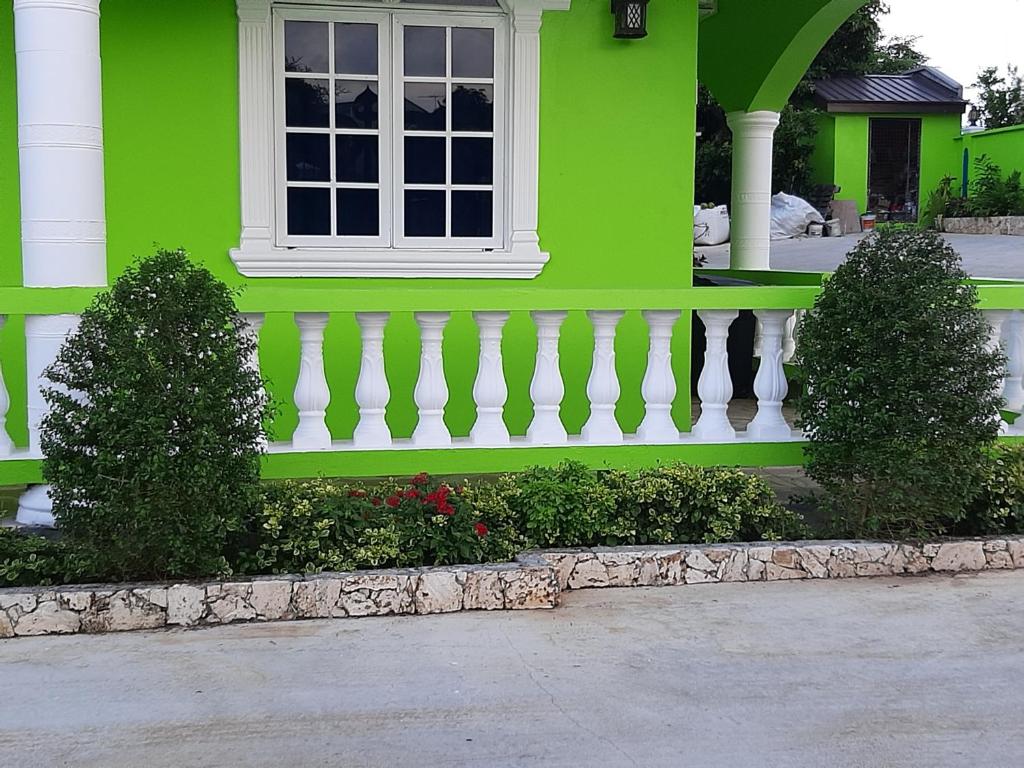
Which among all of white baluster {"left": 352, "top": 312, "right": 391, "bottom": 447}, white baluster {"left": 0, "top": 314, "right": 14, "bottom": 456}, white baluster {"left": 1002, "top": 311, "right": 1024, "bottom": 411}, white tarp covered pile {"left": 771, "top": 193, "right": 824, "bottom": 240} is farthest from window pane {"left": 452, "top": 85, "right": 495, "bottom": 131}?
white tarp covered pile {"left": 771, "top": 193, "right": 824, "bottom": 240}

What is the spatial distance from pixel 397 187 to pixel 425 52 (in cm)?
83

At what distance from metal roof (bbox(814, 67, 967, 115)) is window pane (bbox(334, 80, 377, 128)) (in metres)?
19.5

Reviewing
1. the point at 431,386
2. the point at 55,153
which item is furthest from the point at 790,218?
the point at 55,153

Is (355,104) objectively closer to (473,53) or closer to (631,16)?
(473,53)

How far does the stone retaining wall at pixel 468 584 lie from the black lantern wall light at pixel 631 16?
3.30 meters

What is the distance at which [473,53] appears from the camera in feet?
23.6

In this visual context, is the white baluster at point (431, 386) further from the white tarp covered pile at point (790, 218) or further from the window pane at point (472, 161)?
the white tarp covered pile at point (790, 218)

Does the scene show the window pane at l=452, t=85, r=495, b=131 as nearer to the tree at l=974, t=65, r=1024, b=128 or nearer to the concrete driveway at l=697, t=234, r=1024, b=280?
the concrete driveway at l=697, t=234, r=1024, b=280

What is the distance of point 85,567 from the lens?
487cm

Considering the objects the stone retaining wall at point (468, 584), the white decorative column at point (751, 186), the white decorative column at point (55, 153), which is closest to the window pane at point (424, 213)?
the white decorative column at point (55, 153)

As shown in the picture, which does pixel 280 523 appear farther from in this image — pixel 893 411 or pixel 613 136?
pixel 613 136

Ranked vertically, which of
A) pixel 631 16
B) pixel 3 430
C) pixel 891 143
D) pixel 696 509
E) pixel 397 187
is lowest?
pixel 696 509

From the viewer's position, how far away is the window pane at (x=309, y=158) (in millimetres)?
7086

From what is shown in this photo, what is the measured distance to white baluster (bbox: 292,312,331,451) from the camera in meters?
5.63
